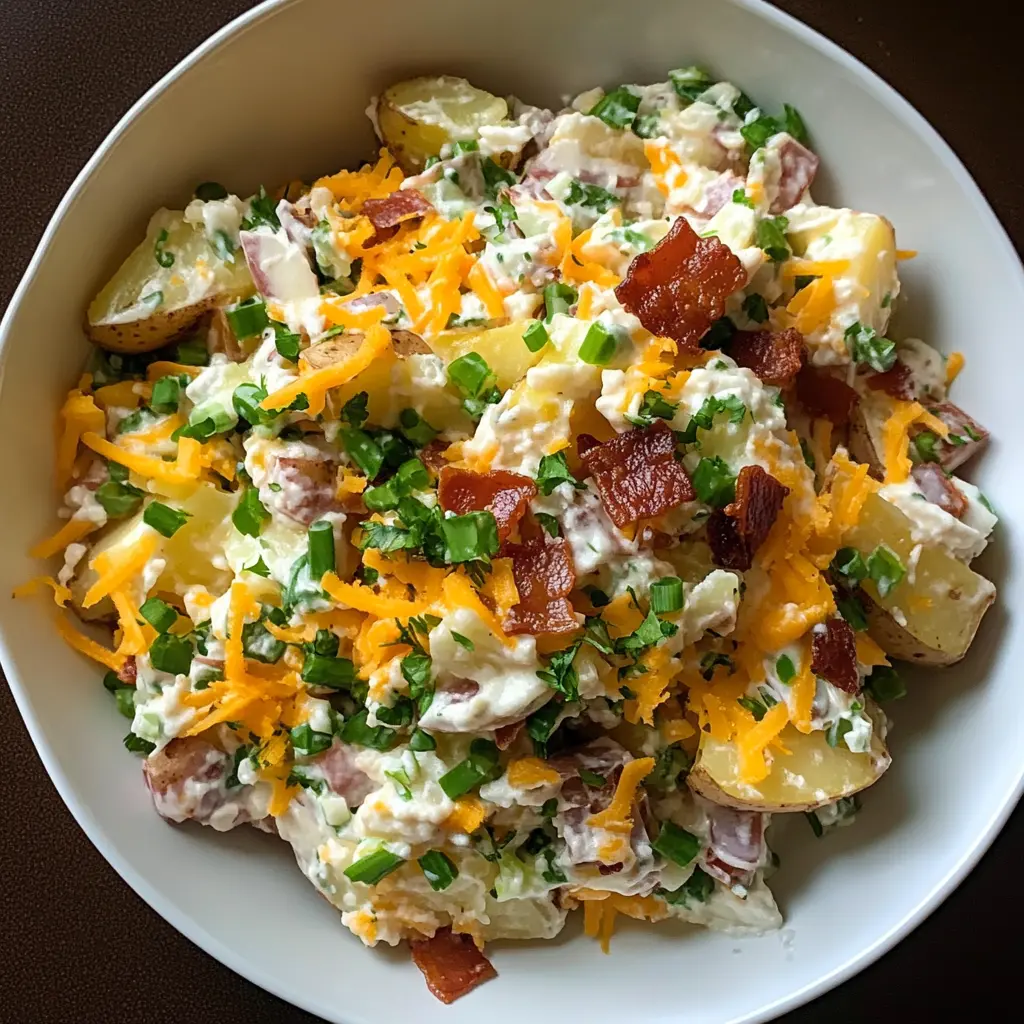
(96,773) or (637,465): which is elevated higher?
(637,465)

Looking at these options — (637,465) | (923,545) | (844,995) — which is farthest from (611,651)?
(844,995)

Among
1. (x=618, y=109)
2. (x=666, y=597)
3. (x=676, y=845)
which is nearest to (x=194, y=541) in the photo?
(x=666, y=597)

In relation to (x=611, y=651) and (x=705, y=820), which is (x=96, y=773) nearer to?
(x=611, y=651)

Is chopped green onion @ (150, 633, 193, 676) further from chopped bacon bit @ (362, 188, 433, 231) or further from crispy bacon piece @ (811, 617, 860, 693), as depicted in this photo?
crispy bacon piece @ (811, 617, 860, 693)

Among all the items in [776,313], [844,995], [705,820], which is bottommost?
[844,995]

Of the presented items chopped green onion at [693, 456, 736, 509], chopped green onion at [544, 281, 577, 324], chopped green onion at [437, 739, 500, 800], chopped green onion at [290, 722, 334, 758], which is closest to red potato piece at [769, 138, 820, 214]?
chopped green onion at [544, 281, 577, 324]

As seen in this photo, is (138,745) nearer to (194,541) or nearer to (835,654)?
(194,541)
